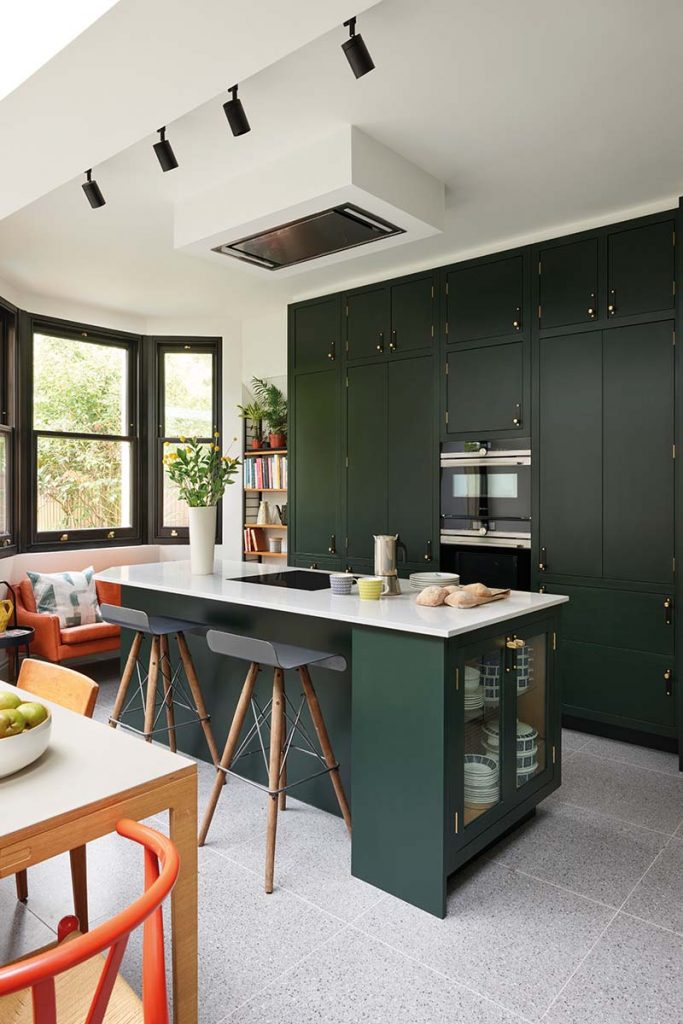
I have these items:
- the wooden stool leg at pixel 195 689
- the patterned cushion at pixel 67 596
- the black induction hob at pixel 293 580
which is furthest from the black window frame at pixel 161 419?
the wooden stool leg at pixel 195 689

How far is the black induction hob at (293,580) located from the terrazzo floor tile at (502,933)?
4.36 feet

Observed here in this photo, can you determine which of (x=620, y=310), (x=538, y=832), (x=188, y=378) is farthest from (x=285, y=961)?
(x=188, y=378)

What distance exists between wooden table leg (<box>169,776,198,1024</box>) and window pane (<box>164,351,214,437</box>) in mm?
5156

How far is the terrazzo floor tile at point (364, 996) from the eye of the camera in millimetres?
1748

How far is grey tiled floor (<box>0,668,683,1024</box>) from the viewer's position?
1.81 metres

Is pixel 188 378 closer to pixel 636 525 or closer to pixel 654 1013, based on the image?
pixel 636 525

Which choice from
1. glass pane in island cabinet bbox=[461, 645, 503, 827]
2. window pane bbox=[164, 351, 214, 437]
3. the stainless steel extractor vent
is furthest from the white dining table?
window pane bbox=[164, 351, 214, 437]

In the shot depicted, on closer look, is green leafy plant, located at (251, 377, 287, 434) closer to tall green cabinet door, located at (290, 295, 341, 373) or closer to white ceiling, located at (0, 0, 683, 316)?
tall green cabinet door, located at (290, 295, 341, 373)

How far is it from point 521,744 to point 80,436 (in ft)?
14.9

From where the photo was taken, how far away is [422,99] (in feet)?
8.97

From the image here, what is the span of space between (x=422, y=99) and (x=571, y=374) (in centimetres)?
176

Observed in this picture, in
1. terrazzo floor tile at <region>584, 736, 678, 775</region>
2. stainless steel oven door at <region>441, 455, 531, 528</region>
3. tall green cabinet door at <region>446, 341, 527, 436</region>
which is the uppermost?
tall green cabinet door at <region>446, 341, 527, 436</region>

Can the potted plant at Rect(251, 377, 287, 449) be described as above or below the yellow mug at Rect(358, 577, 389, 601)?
above

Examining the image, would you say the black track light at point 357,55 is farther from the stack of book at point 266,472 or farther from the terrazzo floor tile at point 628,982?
the stack of book at point 266,472
